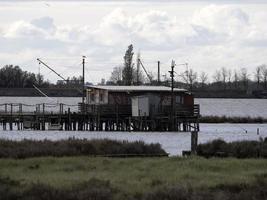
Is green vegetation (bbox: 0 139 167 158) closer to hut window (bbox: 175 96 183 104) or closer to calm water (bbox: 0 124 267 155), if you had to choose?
calm water (bbox: 0 124 267 155)

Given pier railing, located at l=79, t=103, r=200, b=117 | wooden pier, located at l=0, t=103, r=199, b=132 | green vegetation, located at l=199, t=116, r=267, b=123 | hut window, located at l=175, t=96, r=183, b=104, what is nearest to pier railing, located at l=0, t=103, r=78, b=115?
wooden pier, located at l=0, t=103, r=199, b=132

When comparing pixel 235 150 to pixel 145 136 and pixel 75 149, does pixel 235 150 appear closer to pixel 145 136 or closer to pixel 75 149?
pixel 75 149

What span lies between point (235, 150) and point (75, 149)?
7.91 metres

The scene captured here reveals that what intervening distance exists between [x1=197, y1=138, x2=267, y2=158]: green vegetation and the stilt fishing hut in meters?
48.2

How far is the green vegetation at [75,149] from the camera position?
33844 millimetres

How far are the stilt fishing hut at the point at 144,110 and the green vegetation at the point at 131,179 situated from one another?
5698 cm

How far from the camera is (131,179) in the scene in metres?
23.6

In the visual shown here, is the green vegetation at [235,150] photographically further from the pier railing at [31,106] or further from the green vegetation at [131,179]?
the pier railing at [31,106]

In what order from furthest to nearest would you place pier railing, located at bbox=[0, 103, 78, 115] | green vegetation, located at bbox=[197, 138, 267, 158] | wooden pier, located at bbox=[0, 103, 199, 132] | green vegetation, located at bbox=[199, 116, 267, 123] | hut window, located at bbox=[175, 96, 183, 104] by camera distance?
1. green vegetation, located at bbox=[199, 116, 267, 123]
2. pier railing, located at bbox=[0, 103, 78, 115]
3. hut window, located at bbox=[175, 96, 183, 104]
4. wooden pier, located at bbox=[0, 103, 199, 132]
5. green vegetation, located at bbox=[197, 138, 267, 158]

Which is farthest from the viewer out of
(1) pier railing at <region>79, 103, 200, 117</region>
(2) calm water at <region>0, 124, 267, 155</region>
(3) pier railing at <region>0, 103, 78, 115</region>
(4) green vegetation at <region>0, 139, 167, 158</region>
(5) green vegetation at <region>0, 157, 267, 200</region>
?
(3) pier railing at <region>0, 103, 78, 115</region>

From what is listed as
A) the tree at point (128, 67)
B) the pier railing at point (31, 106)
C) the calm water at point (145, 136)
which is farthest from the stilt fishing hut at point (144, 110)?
the tree at point (128, 67)

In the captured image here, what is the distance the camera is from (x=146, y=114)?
88.3m

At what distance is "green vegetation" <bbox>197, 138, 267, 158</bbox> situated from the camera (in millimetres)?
35750

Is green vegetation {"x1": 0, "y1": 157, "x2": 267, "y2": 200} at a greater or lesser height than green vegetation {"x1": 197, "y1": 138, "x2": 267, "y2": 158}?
lesser
